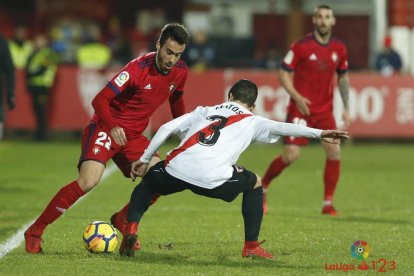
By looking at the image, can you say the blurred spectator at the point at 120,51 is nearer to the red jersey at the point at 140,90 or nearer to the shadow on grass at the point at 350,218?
the shadow on grass at the point at 350,218

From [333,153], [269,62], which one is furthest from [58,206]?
[269,62]

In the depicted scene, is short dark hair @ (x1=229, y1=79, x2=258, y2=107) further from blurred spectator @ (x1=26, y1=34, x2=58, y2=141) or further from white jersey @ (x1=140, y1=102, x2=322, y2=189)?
blurred spectator @ (x1=26, y1=34, x2=58, y2=141)

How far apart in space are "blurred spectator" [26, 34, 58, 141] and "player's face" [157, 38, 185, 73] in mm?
14041

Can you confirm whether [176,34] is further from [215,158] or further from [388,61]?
[388,61]

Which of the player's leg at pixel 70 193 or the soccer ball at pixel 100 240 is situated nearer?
the soccer ball at pixel 100 240

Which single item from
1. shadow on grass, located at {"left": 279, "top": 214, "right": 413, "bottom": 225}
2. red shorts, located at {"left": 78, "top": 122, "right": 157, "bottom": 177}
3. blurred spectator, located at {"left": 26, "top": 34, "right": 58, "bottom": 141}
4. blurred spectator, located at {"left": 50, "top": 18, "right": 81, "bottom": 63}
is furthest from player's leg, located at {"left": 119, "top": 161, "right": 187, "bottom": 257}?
blurred spectator, located at {"left": 50, "top": 18, "right": 81, "bottom": 63}

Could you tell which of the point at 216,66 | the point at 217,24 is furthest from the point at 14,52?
the point at 217,24

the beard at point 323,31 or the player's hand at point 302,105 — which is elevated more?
the beard at point 323,31

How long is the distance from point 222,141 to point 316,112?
4326 mm

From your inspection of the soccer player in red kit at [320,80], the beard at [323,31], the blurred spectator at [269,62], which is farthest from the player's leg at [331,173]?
the blurred spectator at [269,62]

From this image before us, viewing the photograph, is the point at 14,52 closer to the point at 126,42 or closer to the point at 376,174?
the point at 126,42

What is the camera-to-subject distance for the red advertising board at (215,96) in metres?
23.7

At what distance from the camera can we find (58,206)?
31.0ft

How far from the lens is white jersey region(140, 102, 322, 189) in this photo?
8805 mm
